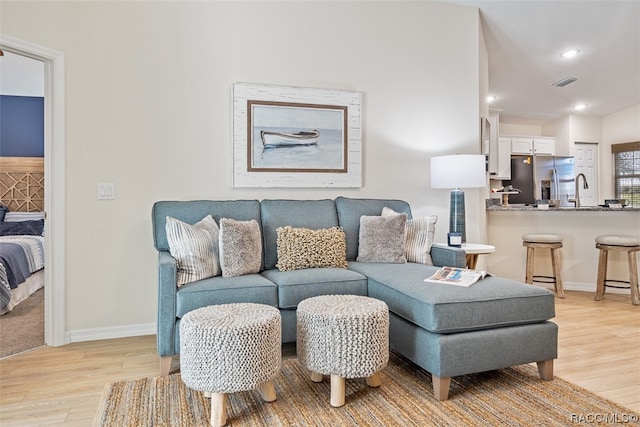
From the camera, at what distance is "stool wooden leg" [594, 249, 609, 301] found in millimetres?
4160

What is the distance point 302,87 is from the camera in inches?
141

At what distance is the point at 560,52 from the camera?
4.91m

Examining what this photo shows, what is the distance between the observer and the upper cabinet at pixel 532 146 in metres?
7.42

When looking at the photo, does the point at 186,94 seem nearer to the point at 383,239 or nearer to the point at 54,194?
the point at 54,194

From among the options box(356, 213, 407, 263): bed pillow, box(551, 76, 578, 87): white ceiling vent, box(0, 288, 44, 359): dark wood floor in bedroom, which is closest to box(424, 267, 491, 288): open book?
box(356, 213, 407, 263): bed pillow

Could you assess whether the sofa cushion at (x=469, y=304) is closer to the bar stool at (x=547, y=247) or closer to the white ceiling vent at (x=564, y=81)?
the bar stool at (x=547, y=247)

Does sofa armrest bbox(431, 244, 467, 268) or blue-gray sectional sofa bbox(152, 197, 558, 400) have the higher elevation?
sofa armrest bbox(431, 244, 467, 268)

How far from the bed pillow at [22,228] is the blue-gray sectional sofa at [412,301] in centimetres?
362

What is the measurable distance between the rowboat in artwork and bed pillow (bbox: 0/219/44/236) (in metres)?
3.93

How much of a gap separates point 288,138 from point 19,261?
118 inches

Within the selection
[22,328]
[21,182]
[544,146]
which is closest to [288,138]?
[22,328]

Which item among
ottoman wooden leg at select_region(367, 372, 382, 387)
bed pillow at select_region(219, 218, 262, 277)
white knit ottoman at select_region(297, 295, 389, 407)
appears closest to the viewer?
white knit ottoman at select_region(297, 295, 389, 407)

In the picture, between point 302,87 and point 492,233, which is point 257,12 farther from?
point 492,233

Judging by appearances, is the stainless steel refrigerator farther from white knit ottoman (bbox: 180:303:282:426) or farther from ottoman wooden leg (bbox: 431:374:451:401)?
white knit ottoman (bbox: 180:303:282:426)
